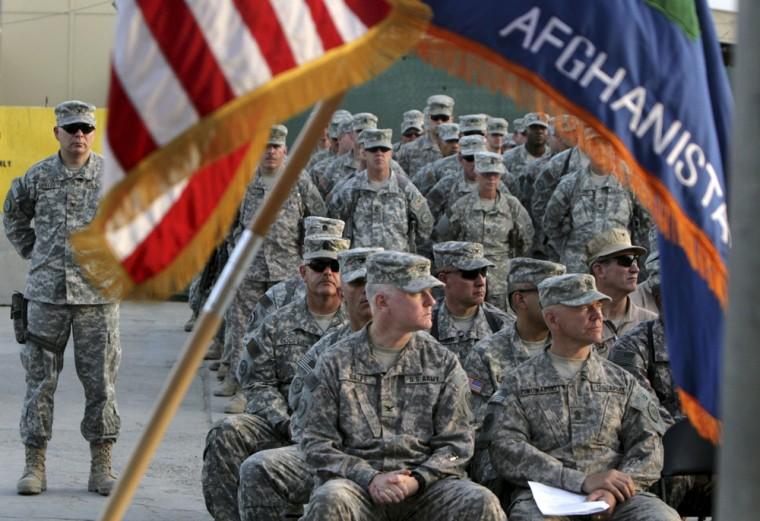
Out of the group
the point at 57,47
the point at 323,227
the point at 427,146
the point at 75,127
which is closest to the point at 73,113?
the point at 75,127

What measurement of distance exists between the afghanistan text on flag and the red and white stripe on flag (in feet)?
1.19

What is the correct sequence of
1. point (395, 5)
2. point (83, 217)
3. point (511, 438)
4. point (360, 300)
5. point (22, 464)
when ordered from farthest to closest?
point (22, 464) < point (83, 217) < point (360, 300) < point (511, 438) < point (395, 5)

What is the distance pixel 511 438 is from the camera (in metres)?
7.24

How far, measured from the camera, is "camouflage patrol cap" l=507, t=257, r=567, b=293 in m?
8.80

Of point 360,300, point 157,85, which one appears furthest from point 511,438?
point 157,85

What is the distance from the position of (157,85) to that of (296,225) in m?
9.41

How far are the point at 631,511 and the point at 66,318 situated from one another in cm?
374

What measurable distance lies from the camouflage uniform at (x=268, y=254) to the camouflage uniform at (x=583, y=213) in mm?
1805

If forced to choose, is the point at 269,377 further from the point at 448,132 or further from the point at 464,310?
the point at 448,132

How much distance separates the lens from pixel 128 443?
1111 cm

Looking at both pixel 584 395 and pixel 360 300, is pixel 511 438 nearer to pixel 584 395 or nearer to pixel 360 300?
pixel 584 395

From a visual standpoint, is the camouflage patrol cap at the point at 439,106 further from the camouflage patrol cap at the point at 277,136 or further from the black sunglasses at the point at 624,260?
the black sunglasses at the point at 624,260

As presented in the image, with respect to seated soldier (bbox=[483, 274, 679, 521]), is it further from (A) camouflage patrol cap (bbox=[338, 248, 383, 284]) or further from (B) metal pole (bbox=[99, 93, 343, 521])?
(B) metal pole (bbox=[99, 93, 343, 521])

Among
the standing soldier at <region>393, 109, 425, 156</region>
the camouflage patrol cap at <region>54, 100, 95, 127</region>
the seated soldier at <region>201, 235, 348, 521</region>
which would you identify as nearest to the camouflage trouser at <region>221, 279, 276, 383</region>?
the camouflage patrol cap at <region>54, 100, 95, 127</region>
